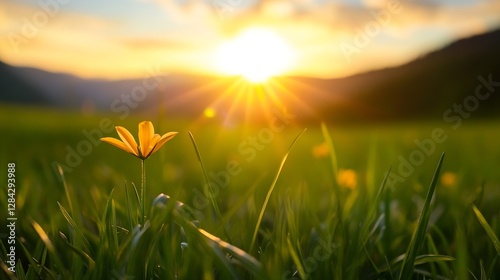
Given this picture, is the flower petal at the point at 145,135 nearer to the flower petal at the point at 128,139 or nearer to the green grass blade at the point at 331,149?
the flower petal at the point at 128,139

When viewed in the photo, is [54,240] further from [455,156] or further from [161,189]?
[455,156]

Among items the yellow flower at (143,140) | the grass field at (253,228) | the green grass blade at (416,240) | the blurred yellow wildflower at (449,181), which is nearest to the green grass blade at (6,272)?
the grass field at (253,228)

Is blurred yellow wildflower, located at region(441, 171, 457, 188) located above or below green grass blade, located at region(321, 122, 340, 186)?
below

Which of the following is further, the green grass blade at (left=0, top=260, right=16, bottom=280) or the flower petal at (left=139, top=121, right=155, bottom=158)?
the flower petal at (left=139, top=121, right=155, bottom=158)

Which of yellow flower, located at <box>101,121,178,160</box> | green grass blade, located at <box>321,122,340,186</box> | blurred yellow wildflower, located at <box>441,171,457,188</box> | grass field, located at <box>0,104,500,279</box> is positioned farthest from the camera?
blurred yellow wildflower, located at <box>441,171,457,188</box>

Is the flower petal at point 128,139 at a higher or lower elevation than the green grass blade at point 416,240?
higher

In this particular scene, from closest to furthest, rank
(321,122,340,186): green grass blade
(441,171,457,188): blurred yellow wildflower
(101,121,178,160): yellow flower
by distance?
(101,121,178,160): yellow flower → (321,122,340,186): green grass blade → (441,171,457,188): blurred yellow wildflower

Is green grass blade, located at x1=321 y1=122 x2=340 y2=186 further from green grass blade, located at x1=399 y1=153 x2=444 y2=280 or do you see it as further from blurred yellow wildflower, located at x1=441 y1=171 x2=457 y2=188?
blurred yellow wildflower, located at x1=441 y1=171 x2=457 y2=188

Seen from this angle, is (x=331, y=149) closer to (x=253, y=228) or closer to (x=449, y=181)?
(x=253, y=228)

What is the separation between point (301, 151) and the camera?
25.1 ft

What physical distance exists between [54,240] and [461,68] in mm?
33853

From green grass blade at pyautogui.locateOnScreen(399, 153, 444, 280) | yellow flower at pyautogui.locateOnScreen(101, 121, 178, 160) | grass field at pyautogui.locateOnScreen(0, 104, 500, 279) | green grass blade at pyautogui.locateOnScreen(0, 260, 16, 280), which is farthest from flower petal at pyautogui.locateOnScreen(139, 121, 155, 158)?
green grass blade at pyautogui.locateOnScreen(399, 153, 444, 280)

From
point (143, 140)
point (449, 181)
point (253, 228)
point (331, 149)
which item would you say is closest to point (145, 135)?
point (143, 140)

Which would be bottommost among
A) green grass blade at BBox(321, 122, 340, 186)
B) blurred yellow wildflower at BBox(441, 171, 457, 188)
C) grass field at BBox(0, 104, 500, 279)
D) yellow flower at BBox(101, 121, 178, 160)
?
blurred yellow wildflower at BBox(441, 171, 457, 188)
